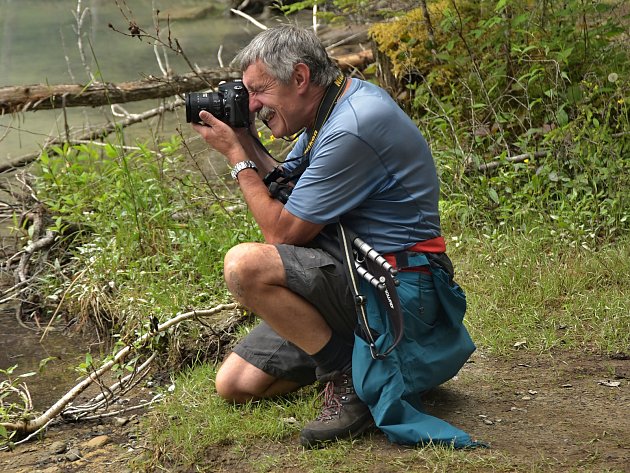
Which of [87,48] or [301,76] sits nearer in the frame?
[301,76]

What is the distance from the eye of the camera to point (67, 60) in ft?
19.6

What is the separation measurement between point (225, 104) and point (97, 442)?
4.72 ft

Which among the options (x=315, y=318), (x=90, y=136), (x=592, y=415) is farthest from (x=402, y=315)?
(x=90, y=136)

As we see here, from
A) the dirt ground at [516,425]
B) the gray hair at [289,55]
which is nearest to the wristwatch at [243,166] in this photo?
the gray hair at [289,55]

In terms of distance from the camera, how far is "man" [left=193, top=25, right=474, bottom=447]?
10.2ft

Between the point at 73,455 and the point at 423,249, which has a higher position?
the point at 423,249

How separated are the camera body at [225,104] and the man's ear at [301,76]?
0.74 ft

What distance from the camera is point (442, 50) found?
6.16 metres

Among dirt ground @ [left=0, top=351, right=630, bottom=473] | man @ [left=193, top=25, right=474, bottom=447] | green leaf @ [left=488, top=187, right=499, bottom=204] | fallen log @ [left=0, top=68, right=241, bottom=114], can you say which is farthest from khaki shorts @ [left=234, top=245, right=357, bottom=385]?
fallen log @ [left=0, top=68, right=241, bottom=114]

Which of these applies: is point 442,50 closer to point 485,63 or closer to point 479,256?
point 485,63

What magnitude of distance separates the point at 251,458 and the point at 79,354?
1.88 m

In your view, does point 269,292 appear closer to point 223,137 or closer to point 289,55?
point 223,137

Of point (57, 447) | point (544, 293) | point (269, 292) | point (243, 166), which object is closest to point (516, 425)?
point (269, 292)

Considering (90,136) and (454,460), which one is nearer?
(454,460)
